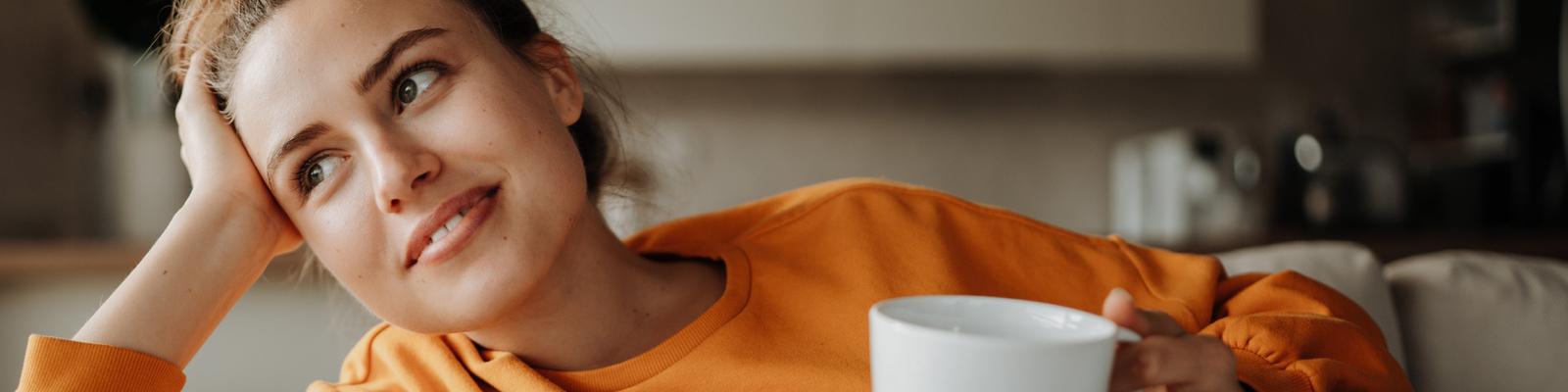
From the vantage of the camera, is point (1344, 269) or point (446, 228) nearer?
point (446, 228)

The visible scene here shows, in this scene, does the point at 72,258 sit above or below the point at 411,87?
below

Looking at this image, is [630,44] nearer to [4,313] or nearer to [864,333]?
[4,313]

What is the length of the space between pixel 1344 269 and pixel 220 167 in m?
1.03

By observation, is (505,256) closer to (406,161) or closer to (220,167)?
(406,161)

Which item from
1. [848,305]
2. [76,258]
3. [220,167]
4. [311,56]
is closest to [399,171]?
[311,56]

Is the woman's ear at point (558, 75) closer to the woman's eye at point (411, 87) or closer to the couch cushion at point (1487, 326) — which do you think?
the woman's eye at point (411, 87)

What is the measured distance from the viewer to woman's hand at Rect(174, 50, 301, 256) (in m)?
0.88

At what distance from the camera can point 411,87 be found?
82 centimetres

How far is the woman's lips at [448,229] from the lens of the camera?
2.58 feet

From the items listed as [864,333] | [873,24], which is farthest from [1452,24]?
[864,333]

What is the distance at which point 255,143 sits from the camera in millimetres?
858

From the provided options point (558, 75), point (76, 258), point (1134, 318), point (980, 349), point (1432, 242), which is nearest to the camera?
point (980, 349)

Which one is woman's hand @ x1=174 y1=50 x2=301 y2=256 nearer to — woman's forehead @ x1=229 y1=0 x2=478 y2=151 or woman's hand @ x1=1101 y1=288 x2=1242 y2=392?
woman's forehead @ x1=229 y1=0 x2=478 y2=151

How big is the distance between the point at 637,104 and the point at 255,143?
1993 mm
